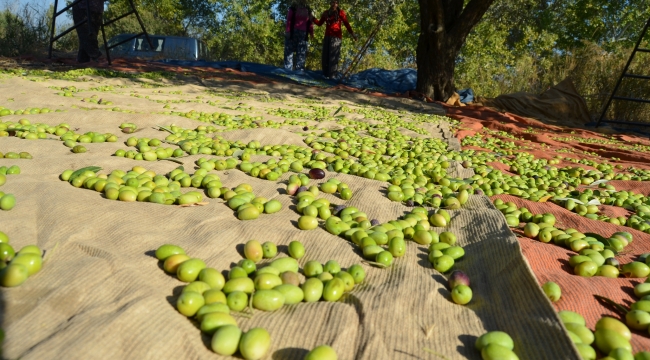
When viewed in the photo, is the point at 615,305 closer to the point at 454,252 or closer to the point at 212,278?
the point at 454,252

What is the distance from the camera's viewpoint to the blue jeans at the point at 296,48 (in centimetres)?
1476

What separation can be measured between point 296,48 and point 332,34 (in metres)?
1.76

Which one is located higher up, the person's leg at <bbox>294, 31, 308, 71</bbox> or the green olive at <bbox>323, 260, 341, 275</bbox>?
the person's leg at <bbox>294, 31, 308, 71</bbox>

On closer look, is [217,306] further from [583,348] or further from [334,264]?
[583,348]

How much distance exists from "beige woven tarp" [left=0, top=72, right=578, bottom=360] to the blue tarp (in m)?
11.0

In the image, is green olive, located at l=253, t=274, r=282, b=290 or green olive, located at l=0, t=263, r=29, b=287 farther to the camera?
green olive, located at l=253, t=274, r=282, b=290

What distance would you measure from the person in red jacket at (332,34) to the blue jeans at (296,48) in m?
0.87

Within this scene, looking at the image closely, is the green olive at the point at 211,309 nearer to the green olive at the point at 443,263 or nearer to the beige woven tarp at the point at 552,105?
the green olive at the point at 443,263

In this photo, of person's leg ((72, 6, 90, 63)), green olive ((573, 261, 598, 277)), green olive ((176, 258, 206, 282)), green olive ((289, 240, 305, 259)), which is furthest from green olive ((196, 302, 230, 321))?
person's leg ((72, 6, 90, 63))

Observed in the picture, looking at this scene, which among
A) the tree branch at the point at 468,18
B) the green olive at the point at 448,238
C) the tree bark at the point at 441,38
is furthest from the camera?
the tree bark at the point at 441,38

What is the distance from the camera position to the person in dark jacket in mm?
11492

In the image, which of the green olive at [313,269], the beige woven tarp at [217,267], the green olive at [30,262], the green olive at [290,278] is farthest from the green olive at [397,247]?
the green olive at [30,262]

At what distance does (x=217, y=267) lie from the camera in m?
1.93

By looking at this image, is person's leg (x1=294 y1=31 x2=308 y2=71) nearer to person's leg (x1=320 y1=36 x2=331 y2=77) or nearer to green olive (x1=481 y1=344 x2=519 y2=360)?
person's leg (x1=320 y1=36 x2=331 y2=77)
